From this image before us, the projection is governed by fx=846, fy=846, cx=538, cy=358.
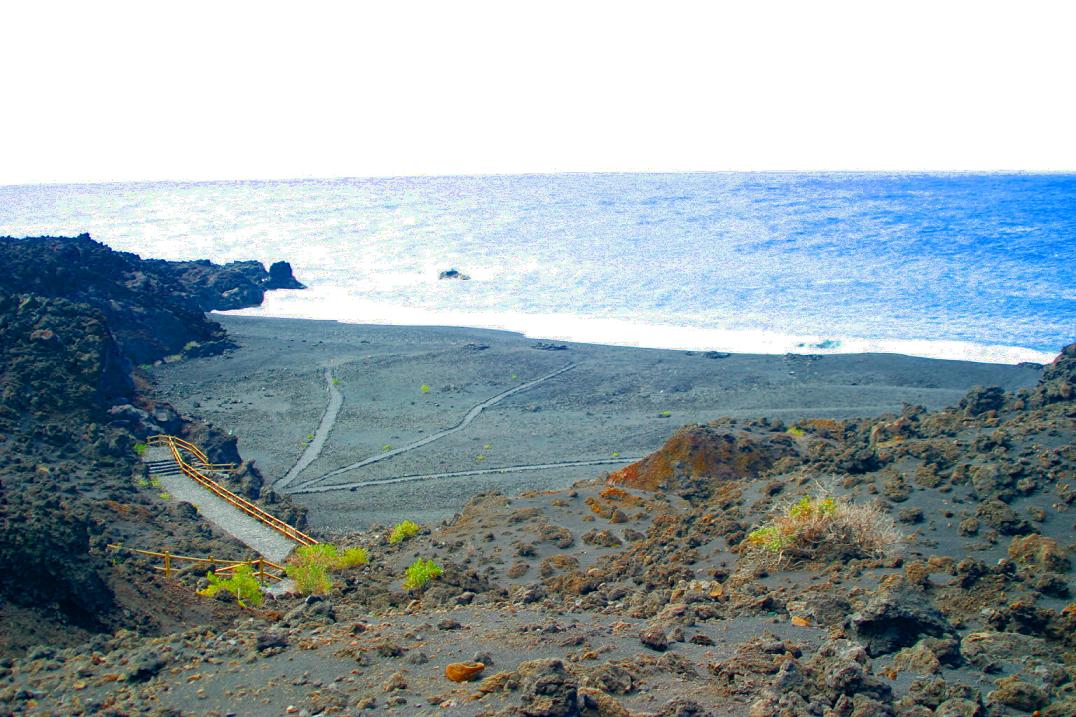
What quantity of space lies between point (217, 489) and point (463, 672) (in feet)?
52.9

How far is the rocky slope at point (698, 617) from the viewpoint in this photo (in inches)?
292

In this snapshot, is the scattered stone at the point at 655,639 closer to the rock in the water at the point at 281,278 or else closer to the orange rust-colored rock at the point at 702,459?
the orange rust-colored rock at the point at 702,459

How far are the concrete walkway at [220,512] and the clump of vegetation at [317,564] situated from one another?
0.91 m

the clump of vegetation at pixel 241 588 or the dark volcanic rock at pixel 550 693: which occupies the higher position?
the dark volcanic rock at pixel 550 693

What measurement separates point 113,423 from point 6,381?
2.97 meters

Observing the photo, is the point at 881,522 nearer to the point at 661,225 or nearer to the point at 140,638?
the point at 140,638

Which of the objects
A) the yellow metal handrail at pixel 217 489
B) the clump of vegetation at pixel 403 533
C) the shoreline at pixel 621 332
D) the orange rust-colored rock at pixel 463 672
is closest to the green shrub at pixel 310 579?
the clump of vegetation at pixel 403 533

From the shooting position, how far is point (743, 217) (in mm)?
101312

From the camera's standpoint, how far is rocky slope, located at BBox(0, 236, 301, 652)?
39.6ft

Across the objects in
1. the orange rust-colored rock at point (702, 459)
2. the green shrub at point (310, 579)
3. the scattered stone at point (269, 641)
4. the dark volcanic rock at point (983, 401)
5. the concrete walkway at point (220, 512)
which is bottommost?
the concrete walkway at point (220, 512)

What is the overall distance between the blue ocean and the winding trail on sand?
51.6ft

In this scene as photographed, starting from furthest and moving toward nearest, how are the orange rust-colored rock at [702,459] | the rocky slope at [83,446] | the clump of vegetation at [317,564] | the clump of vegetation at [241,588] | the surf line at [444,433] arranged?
the surf line at [444,433], the orange rust-colored rock at [702,459], the clump of vegetation at [317,564], the clump of vegetation at [241,588], the rocky slope at [83,446]

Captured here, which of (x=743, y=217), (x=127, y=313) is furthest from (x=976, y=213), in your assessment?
(x=127, y=313)

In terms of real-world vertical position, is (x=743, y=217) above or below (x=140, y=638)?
above
